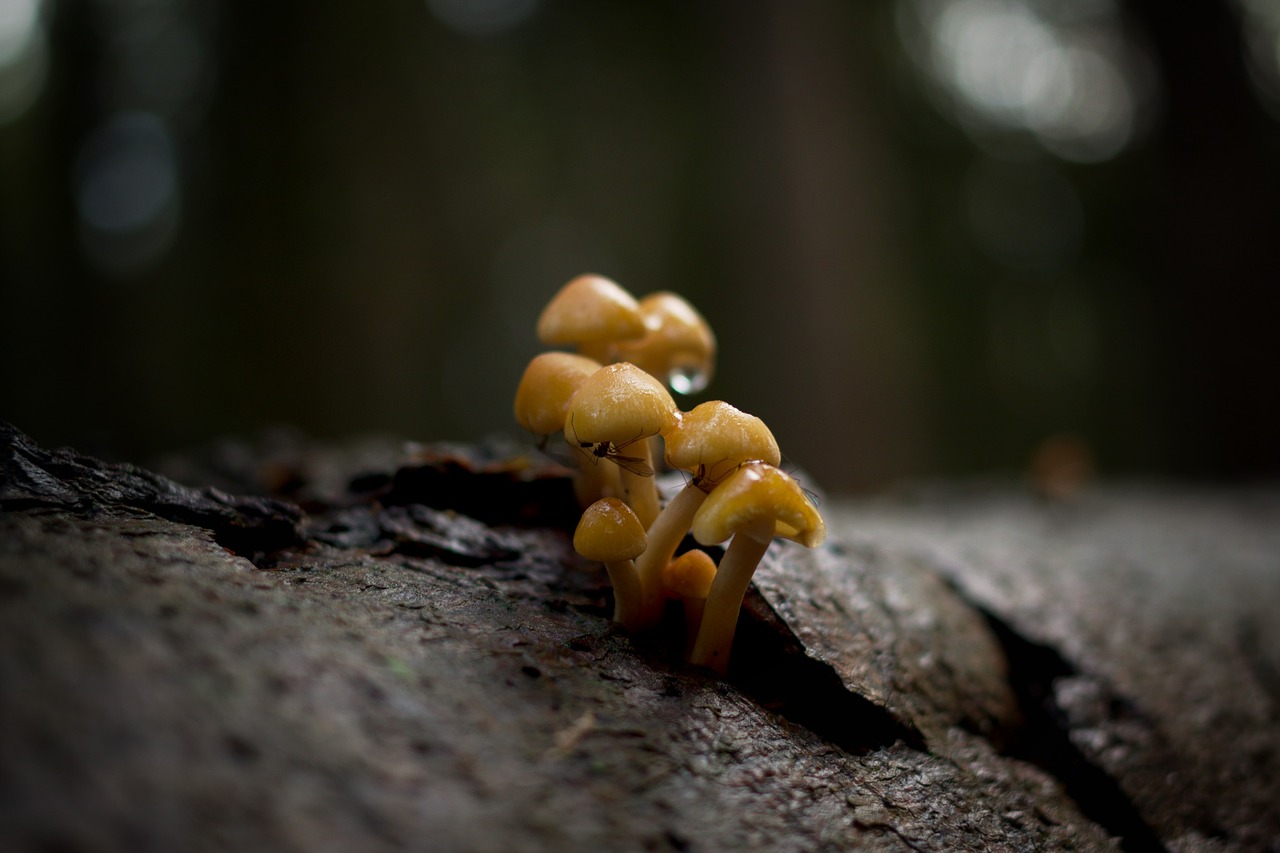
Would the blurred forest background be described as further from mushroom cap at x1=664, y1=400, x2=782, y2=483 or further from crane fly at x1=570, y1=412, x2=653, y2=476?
mushroom cap at x1=664, y1=400, x2=782, y2=483

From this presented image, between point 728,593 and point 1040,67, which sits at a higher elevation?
point 1040,67

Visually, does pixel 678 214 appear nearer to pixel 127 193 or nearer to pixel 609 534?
pixel 127 193


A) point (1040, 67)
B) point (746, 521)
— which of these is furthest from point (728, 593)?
point (1040, 67)

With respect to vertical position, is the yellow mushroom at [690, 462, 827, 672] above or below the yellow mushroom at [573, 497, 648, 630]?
above

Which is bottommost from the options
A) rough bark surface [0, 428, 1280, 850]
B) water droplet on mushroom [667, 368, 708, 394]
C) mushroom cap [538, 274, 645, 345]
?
rough bark surface [0, 428, 1280, 850]

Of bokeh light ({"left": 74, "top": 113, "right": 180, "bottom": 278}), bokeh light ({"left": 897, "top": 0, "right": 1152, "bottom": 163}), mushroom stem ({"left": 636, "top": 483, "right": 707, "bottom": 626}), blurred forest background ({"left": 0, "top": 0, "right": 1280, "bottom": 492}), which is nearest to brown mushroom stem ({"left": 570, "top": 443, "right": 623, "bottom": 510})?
mushroom stem ({"left": 636, "top": 483, "right": 707, "bottom": 626})

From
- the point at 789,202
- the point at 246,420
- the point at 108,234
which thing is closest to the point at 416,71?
the point at 108,234

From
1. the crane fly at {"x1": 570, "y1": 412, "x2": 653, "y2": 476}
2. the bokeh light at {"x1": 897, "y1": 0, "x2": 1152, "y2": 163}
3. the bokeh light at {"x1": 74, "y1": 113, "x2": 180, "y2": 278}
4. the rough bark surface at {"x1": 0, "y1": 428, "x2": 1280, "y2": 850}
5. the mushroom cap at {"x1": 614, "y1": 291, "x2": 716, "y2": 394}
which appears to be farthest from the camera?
the bokeh light at {"x1": 897, "y1": 0, "x2": 1152, "y2": 163}

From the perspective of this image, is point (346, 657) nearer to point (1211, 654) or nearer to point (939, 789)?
point (939, 789)
